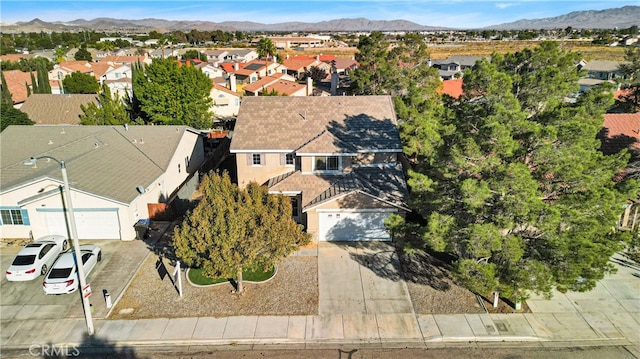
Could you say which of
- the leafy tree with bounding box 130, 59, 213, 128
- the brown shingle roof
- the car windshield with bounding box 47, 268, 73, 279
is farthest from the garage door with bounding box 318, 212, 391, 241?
the leafy tree with bounding box 130, 59, 213, 128

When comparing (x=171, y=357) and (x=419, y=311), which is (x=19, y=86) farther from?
(x=419, y=311)

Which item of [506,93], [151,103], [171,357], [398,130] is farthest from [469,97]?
[151,103]

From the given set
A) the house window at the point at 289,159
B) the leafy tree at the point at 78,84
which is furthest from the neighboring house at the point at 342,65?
the house window at the point at 289,159

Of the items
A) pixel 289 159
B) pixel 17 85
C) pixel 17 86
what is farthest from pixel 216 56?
pixel 289 159

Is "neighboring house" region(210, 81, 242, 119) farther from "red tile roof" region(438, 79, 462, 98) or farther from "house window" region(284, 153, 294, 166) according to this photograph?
"house window" region(284, 153, 294, 166)

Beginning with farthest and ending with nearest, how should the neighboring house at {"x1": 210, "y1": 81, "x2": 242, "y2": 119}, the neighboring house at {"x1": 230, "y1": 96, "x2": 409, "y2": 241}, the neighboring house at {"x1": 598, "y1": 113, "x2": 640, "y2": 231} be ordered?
1. the neighboring house at {"x1": 210, "y1": 81, "x2": 242, "y2": 119}
2. the neighboring house at {"x1": 598, "y1": 113, "x2": 640, "y2": 231}
3. the neighboring house at {"x1": 230, "y1": 96, "x2": 409, "y2": 241}

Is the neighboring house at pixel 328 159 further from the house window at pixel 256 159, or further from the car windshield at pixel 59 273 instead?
the car windshield at pixel 59 273

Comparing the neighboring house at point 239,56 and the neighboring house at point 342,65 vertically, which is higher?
the neighboring house at point 239,56
